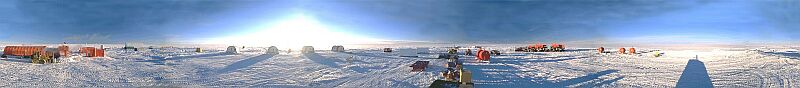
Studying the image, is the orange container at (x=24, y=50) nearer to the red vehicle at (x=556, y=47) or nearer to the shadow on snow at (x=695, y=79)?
the shadow on snow at (x=695, y=79)

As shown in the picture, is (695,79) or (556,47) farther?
(556,47)

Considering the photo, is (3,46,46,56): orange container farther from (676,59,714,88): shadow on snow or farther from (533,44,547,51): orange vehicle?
(533,44,547,51): orange vehicle

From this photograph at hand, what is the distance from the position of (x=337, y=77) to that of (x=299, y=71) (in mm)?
3076

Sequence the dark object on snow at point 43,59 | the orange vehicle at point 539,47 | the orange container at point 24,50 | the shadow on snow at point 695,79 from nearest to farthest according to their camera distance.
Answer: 1. the shadow on snow at point 695,79
2. the dark object on snow at point 43,59
3. the orange container at point 24,50
4. the orange vehicle at point 539,47

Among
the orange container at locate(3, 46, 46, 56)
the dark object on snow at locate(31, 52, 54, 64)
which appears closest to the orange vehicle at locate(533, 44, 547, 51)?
the orange container at locate(3, 46, 46, 56)

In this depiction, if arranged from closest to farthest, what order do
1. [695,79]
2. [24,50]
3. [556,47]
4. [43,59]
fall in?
[695,79] → [43,59] → [24,50] → [556,47]

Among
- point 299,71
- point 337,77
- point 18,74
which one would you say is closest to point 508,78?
point 337,77

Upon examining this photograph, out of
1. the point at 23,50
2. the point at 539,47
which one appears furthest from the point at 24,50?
the point at 539,47

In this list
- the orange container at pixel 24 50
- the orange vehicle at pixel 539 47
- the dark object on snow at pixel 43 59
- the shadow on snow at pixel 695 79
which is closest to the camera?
the shadow on snow at pixel 695 79

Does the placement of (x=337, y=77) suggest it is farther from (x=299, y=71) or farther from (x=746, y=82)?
(x=746, y=82)

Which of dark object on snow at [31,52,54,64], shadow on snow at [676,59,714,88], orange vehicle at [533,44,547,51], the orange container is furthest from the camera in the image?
orange vehicle at [533,44,547,51]

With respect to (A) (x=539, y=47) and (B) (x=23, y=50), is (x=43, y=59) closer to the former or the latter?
(B) (x=23, y=50)

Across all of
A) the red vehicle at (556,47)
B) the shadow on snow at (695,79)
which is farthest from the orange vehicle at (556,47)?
the shadow on snow at (695,79)

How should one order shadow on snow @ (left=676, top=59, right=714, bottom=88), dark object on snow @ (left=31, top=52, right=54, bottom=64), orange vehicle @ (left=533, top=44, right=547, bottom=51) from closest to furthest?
shadow on snow @ (left=676, top=59, right=714, bottom=88) < dark object on snow @ (left=31, top=52, right=54, bottom=64) < orange vehicle @ (left=533, top=44, right=547, bottom=51)
